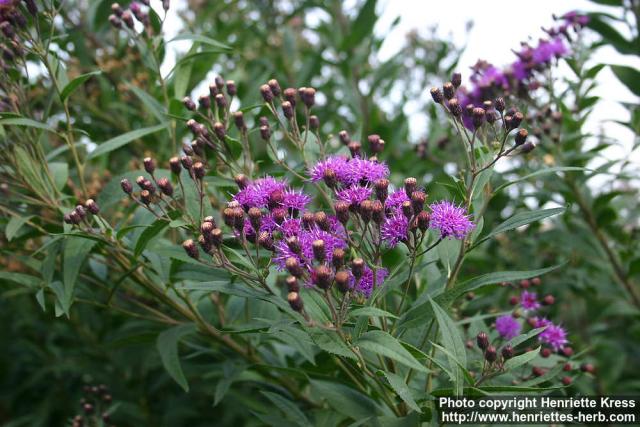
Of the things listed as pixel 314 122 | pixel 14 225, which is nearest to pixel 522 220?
pixel 314 122

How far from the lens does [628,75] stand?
2803mm

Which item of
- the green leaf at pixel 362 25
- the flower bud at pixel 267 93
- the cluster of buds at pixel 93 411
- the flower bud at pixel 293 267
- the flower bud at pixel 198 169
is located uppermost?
the green leaf at pixel 362 25

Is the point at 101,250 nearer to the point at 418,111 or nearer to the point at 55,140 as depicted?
the point at 55,140

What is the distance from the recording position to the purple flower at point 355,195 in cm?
157

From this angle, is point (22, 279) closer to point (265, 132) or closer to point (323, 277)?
point (265, 132)

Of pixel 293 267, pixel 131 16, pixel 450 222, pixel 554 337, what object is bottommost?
pixel 293 267

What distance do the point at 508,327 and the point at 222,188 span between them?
1144 millimetres

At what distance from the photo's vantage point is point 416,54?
17.0 feet

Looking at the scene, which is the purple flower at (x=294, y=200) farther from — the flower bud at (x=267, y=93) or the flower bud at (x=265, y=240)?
the flower bud at (x=267, y=93)

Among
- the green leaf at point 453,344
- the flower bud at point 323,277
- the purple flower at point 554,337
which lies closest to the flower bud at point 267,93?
the flower bud at point 323,277

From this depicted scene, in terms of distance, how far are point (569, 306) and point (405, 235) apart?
103 inches

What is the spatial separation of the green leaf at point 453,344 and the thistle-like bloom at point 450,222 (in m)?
0.23

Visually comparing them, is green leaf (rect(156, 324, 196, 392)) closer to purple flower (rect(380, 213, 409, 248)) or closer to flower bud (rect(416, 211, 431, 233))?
purple flower (rect(380, 213, 409, 248))

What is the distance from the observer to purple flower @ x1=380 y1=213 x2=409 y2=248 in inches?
60.4
